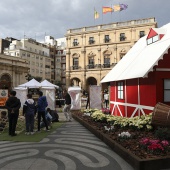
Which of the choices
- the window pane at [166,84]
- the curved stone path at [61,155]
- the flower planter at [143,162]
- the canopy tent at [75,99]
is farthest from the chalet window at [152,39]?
the canopy tent at [75,99]

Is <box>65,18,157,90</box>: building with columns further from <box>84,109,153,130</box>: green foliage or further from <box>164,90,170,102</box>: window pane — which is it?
<box>84,109,153,130</box>: green foliage

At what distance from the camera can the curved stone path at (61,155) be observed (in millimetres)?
6188

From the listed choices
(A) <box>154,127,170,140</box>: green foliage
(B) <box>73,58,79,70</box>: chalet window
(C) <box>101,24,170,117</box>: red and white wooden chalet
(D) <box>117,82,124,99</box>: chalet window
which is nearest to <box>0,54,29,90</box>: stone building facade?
(B) <box>73,58,79,70</box>: chalet window

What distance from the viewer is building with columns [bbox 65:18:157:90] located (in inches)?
1846

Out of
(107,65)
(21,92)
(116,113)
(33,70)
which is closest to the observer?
(116,113)

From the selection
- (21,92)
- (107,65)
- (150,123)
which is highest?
(107,65)

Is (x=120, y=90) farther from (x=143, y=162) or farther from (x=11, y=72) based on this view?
(x=11, y=72)

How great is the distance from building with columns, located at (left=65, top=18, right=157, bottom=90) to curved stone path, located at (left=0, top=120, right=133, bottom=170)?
37742 mm

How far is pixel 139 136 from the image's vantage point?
826 centimetres

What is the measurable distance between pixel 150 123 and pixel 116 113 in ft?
20.5

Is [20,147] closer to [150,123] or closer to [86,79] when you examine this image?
[150,123]

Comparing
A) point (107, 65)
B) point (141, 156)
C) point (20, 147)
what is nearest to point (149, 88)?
point (141, 156)

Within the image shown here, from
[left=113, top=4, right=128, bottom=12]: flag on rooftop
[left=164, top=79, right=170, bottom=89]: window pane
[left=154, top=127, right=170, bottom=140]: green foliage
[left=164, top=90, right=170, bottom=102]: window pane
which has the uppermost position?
[left=113, top=4, right=128, bottom=12]: flag on rooftop

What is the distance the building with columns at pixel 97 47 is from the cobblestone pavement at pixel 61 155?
37692 mm
